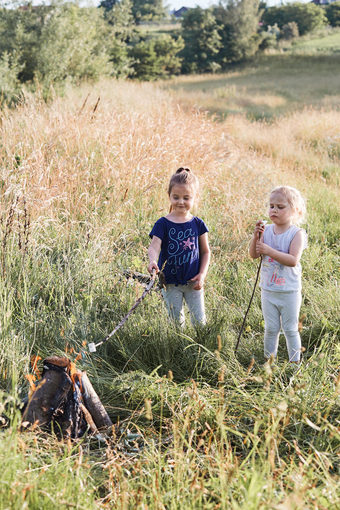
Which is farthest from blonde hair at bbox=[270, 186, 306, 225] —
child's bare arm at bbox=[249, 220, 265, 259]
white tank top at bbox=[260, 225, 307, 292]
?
child's bare arm at bbox=[249, 220, 265, 259]

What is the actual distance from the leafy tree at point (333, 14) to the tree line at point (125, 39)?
9 centimetres

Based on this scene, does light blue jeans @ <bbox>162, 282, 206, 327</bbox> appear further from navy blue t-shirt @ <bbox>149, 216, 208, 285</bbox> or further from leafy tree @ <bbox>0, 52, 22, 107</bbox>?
leafy tree @ <bbox>0, 52, 22, 107</bbox>

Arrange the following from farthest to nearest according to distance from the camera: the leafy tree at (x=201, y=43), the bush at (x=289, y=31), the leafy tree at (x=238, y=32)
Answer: the bush at (x=289, y=31), the leafy tree at (x=238, y=32), the leafy tree at (x=201, y=43)

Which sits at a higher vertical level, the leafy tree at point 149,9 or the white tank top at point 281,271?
the leafy tree at point 149,9

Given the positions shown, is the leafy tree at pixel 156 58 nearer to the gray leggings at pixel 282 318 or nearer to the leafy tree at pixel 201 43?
the leafy tree at pixel 201 43

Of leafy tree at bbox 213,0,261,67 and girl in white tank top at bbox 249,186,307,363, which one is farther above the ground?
leafy tree at bbox 213,0,261,67

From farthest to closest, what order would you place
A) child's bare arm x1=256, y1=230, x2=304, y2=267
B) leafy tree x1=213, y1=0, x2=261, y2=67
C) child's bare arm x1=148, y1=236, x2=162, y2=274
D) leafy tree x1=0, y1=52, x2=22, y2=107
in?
1. leafy tree x1=213, y1=0, x2=261, y2=67
2. leafy tree x1=0, y1=52, x2=22, y2=107
3. child's bare arm x1=148, y1=236, x2=162, y2=274
4. child's bare arm x1=256, y1=230, x2=304, y2=267

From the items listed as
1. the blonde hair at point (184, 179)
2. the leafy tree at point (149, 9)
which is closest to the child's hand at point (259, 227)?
the blonde hair at point (184, 179)

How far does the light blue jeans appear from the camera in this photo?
327cm

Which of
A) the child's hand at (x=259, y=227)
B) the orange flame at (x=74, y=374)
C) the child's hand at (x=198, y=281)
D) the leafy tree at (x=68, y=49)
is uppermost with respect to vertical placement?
the leafy tree at (x=68, y=49)

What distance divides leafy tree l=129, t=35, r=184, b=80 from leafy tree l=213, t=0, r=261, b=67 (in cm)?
437

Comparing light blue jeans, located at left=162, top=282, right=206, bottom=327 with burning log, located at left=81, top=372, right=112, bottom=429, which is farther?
light blue jeans, located at left=162, top=282, right=206, bottom=327

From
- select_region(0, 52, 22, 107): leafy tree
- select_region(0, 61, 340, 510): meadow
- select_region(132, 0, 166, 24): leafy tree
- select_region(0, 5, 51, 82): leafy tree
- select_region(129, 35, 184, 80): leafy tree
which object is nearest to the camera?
select_region(0, 61, 340, 510): meadow

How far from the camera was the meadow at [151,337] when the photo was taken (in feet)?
5.89
